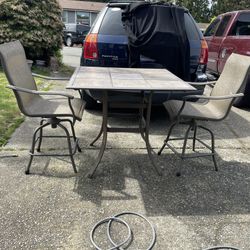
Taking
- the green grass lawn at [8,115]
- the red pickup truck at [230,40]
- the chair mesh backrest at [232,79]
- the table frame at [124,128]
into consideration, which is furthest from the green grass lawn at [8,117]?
the red pickup truck at [230,40]

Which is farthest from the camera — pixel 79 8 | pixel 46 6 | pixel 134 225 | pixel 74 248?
Result: pixel 79 8

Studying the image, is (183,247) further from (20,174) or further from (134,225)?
(20,174)

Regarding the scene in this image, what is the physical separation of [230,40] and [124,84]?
4.02m

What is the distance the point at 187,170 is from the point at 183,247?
1.19 meters

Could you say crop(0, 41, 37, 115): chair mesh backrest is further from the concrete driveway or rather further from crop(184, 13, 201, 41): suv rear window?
crop(184, 13, 201, 41): suv rear window

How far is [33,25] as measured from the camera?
8.74 metres

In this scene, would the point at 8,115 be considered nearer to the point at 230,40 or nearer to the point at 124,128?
the point at 124,128

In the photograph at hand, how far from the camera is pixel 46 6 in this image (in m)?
9.16

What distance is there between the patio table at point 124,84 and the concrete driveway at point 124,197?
271 millimetres

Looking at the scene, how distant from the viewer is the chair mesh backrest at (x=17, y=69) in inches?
114

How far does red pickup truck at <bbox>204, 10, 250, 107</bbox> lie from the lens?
18.5 ft

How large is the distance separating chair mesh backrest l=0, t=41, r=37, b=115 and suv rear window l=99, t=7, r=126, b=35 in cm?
132

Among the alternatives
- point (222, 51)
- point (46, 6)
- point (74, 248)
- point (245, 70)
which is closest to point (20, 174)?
point (74, 248)

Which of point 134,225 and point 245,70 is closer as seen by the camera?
point 134,225
